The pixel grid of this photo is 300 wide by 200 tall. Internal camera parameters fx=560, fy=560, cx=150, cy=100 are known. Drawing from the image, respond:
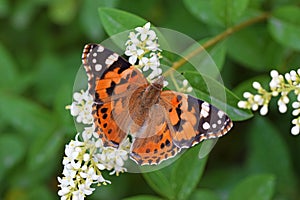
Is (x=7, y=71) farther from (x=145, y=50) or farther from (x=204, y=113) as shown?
(x=204, y=113)

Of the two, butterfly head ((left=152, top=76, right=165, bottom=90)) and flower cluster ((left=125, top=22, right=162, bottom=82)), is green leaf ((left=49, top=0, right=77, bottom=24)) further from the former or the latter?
butterfly head ((left=152, top=76, right=165, bottom=90))

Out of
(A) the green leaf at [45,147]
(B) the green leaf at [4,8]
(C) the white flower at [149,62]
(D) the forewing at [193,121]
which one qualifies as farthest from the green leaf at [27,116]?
(D) the forewing at [193,121]

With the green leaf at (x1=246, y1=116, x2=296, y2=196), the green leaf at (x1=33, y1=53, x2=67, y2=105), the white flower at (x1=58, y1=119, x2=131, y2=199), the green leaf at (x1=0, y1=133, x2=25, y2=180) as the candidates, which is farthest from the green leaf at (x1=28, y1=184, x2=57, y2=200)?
the green leaf at (x1=246, y1=116, x2=296, y2=196)

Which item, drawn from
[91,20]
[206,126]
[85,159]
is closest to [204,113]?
[206,126]

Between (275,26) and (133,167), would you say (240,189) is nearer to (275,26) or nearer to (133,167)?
(133,167)

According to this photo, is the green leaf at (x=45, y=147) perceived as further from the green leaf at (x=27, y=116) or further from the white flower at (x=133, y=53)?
the white flower at (x=133, y=53)

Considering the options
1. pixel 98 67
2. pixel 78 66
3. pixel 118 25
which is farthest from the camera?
pixel 78 66

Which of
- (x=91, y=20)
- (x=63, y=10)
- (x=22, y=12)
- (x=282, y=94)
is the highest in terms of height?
(x=22, y=12)
